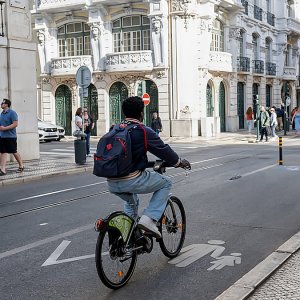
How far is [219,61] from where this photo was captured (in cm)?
3497

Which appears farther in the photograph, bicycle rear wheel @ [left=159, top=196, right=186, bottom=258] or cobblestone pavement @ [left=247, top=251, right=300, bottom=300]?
bicycle rear wheel @ [left=159, top=196, right=186, bottom=258]

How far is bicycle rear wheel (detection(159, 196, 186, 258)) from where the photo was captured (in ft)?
19.4

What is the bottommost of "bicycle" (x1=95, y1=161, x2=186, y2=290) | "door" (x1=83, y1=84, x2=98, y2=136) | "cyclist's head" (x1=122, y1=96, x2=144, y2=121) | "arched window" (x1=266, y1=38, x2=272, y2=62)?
"bicycle" (x1=95, y1=161, x2=186, y2=290)

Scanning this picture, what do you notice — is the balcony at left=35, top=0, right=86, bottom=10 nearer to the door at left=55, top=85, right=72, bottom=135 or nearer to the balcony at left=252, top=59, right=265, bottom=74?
the door at left=55, top=85, right=72, bottom=135

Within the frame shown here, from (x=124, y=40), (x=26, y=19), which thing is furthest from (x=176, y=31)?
(x=26, y=19)

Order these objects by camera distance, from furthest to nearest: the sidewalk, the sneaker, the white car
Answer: the white car < the sidewalk < the sneaker

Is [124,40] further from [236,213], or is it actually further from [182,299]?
[182,299]

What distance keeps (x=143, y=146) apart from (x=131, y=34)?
30.3 metres

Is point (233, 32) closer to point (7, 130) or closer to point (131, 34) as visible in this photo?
point (131, 34)

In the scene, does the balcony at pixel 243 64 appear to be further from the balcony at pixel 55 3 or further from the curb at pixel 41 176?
the curb at pixel 41 176

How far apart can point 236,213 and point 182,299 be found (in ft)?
13.1

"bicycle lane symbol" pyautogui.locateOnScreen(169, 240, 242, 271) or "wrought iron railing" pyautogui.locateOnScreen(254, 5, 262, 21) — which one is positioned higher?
"wrought iron railing" pyautogui.locateOnScreen(254, 5, 262, 21)

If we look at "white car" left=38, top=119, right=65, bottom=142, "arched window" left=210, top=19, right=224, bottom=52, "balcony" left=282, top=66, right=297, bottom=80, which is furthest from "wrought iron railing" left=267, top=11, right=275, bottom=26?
"white car" left=38, top=119, right=65, bottom=142

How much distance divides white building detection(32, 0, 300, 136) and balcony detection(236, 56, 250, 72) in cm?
7
